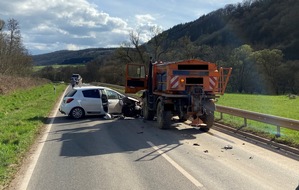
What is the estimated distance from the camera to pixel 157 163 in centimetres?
877

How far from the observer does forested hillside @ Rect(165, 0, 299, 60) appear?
367 feet

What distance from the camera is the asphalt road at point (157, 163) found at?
7039 millimetres

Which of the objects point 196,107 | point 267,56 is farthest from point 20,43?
point 196,107

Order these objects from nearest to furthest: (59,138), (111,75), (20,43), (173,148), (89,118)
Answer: (173,148), (59,138), (89,118), (20,43), (111,75)

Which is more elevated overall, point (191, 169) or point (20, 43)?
point (20, 43)

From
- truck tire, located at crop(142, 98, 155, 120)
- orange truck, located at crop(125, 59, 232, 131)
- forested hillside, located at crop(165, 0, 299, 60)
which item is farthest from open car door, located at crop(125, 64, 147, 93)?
forested hillside, located at crop(165, 0, 299, 60)

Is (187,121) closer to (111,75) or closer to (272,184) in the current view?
(272,184)

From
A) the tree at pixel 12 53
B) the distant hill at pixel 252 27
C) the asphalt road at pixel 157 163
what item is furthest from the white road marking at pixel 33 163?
the distant hill at pixel 252 27

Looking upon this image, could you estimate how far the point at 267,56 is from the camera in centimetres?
7281

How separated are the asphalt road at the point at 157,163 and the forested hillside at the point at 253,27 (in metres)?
93.9

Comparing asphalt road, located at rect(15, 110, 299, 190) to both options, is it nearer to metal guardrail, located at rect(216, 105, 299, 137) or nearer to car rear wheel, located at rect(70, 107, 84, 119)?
metal guardrail, located at rect(216, 105, 299, 137)

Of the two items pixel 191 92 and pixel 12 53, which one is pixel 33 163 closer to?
pixel 191 92

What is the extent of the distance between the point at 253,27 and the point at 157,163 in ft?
389

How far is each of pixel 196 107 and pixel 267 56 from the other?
204 ft
